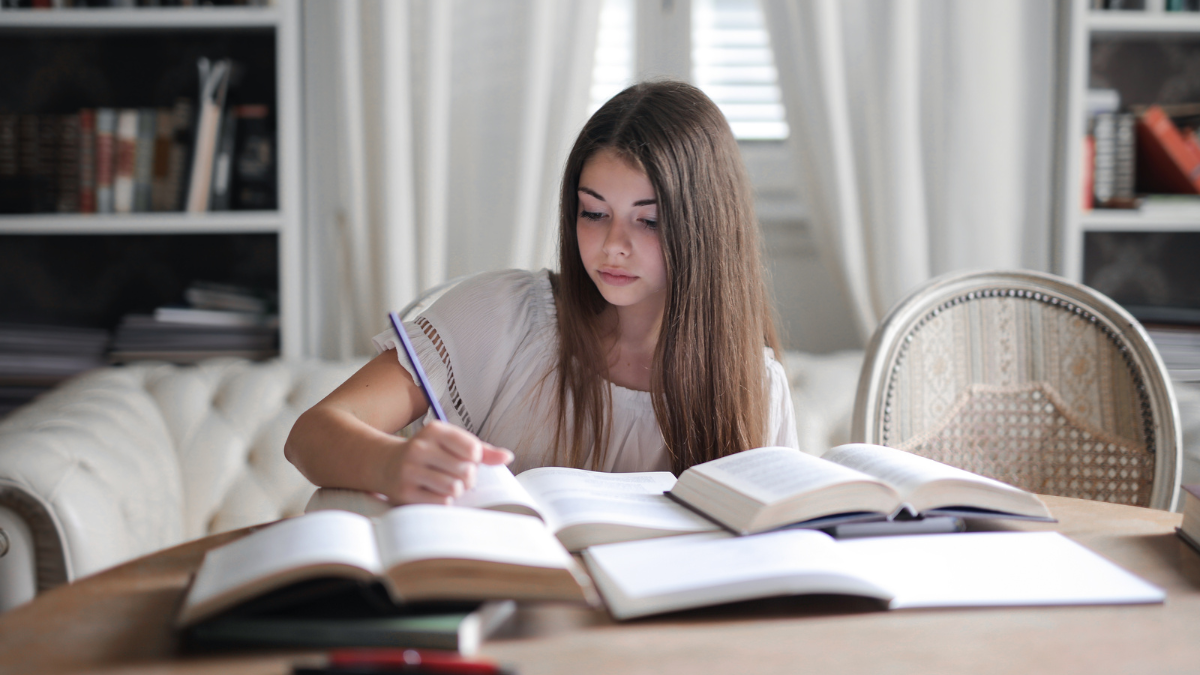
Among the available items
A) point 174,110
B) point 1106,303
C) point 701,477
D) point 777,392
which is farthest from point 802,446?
point 174,110

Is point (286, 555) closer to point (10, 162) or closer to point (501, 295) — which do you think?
point (501, 295)

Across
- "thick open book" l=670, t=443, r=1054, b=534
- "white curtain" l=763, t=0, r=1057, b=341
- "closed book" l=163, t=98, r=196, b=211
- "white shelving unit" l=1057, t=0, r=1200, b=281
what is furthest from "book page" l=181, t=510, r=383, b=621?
"white shelving unit" l=1057, t=0, r=1200, b=281

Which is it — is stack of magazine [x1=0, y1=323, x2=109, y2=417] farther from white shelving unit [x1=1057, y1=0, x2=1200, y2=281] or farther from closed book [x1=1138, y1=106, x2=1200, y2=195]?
closed book [x1=1138, y1=106, x2=1200, y2=195]

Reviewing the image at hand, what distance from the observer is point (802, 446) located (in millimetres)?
1718

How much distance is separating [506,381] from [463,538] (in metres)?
0.70

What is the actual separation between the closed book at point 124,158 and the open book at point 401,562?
1.47m

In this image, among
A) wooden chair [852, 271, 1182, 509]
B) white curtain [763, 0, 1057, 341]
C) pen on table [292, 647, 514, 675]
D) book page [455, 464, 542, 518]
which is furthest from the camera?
white curtain [763, 0, 1057, 341]

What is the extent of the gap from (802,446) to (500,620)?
1254mm

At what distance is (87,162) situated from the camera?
179 centimetres

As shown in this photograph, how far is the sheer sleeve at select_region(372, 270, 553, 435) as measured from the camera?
3.85ft

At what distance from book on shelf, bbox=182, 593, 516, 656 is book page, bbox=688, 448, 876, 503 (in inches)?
11.0

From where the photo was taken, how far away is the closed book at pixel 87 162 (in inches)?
69.7

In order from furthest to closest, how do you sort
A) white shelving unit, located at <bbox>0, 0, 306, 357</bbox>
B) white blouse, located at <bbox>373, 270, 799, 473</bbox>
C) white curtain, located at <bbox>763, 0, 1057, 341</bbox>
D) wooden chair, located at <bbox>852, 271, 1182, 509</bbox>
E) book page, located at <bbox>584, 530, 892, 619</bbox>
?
white curtain, located at <bbox>763, 0, 1057, 341</bbox> → white shelving unit, located at <bbox>0, 0, 306, 357</bbox> → wooden chair, located at <bbox>852, 271, 1182, 509</bbox> → white blouse, located at <bbox>373, 270, 799, 473</bbox> → book page, located at <bbox>584, 530, 892, 619</bbox>

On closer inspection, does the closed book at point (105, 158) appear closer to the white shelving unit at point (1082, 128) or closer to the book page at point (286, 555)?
the book page at point (286, 555)
